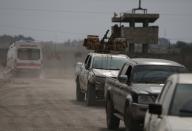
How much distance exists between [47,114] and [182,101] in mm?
12478

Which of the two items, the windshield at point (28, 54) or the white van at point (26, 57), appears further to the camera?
the windshield at point (28, 54)

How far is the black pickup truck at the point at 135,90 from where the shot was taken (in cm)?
1488

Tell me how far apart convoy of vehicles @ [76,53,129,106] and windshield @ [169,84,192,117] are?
48.6 feet

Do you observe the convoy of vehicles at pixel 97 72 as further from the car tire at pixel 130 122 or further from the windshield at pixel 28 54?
the windshield at pixel 28 54

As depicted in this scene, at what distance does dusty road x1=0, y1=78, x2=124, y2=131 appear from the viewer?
60.2 ft

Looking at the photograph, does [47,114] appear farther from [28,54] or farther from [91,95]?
[28,54]

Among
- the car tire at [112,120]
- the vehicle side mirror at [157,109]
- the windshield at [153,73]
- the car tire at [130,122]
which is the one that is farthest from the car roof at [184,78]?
the car tire at [112,120]

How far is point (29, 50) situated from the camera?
54.4m

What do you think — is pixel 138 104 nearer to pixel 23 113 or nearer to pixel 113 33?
pixel 23 113

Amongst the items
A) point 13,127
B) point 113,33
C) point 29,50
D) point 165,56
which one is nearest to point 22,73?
point 29,50

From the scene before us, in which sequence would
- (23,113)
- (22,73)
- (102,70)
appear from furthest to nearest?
(22,73) → (102,70) → (23,113)

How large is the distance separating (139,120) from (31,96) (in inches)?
653

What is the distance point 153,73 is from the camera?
1669 cm

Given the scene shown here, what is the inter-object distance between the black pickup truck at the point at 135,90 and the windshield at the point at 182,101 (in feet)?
15.1
